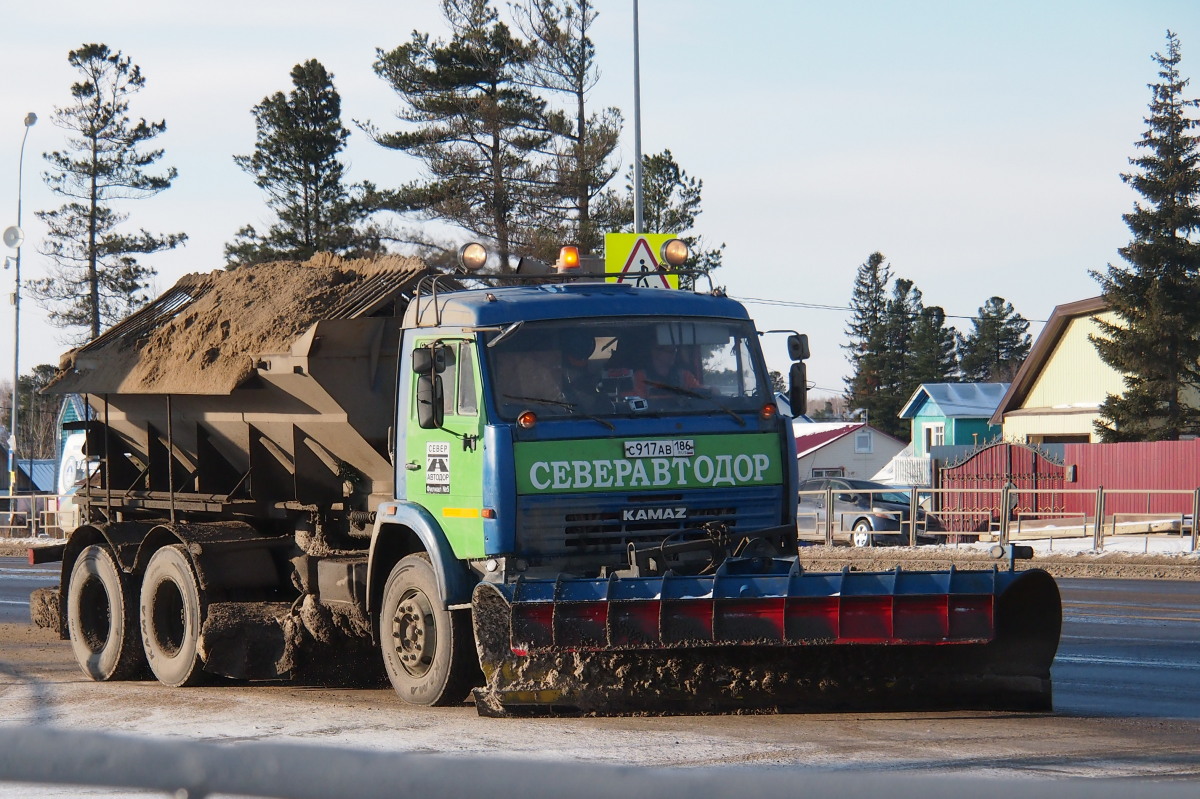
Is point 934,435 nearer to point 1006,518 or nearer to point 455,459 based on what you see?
point 1006,518

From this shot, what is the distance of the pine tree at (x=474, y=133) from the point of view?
123 ft

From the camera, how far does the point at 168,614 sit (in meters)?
11.2

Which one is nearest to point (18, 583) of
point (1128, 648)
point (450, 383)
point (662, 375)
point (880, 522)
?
point (450, 383)

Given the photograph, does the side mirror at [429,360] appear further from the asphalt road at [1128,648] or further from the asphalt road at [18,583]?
the asphalt road at [18,583]

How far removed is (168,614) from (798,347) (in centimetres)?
560

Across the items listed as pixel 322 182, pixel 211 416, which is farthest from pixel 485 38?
pixel 211 416

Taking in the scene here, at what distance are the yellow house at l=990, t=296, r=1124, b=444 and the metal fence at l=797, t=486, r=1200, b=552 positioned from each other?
1035cm

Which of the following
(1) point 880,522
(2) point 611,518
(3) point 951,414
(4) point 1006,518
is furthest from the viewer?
(3) point 951,414

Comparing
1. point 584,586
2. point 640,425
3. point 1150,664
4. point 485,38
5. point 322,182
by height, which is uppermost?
point 485,38

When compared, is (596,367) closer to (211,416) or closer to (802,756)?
(802,756)

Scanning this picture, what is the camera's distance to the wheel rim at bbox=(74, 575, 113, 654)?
39.4ft

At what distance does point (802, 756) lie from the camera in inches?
260

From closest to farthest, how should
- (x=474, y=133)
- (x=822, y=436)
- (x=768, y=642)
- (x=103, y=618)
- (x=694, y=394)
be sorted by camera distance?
(x=768, y=642) < (x=694, y=394) < (x=103, y=618) < (x=474, y=133) < (x=822, y=436)

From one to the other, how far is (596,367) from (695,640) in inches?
80.3
